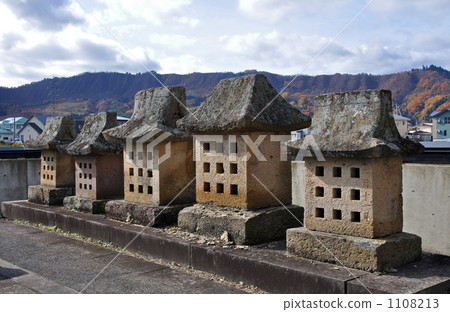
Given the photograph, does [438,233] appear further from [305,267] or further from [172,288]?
[172,288]

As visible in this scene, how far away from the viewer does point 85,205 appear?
8.80 m

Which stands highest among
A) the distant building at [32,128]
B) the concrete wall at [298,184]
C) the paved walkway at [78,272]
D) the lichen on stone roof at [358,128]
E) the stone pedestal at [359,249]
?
the distant building at [32,128]

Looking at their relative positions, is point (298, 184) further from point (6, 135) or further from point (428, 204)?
point (6, 135)

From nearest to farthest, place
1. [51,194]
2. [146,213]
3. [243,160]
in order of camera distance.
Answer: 1. [243,160]
2. [146,213]
3. [51,194]

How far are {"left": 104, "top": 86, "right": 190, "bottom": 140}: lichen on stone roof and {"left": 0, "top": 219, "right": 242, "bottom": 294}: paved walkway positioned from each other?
197 cm

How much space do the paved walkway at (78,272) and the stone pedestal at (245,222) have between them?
687 mm

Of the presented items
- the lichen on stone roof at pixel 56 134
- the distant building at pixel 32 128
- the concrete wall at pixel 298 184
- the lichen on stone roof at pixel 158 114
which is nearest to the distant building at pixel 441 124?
the concrete wall at pixel 298 184

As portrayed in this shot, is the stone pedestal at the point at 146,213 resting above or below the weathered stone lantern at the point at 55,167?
below

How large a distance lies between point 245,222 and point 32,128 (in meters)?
71.7

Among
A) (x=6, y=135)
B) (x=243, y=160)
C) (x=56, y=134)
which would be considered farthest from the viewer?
(x=6, y=135)

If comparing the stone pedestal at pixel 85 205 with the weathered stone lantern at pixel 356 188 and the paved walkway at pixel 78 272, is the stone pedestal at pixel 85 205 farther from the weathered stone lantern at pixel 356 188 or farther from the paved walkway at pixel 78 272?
the weathered stone lantern at pixel 356 188

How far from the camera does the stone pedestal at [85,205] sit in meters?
8.65

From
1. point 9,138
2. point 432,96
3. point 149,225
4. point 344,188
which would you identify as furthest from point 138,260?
point 9,138

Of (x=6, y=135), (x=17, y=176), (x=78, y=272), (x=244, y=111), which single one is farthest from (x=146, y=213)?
(x=6, y=135)
